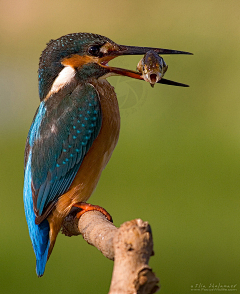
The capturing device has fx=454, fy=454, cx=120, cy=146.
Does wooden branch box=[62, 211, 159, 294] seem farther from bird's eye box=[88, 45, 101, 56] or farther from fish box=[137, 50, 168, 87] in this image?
bird's eye box=[88, 45, 101, 56]

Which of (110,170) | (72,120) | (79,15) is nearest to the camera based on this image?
(72,120)

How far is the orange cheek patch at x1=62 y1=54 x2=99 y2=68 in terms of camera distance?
1.89 meters

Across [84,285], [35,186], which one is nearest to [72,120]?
[35,186]

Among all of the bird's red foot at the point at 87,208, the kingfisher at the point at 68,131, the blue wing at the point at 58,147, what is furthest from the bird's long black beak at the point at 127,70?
Answer: the bird's red foot at the point at 87,208

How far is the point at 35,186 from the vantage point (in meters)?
1.92

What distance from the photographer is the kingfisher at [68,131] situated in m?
1.89

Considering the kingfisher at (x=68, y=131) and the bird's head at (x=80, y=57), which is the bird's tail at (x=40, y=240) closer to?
the kingfisher at (x=68, y=131)

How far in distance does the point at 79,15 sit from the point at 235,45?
77.7 inches

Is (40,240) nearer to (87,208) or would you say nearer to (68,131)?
(87,208)

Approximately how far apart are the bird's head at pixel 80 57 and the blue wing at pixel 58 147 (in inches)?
2.7

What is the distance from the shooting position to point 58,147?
1.92 m

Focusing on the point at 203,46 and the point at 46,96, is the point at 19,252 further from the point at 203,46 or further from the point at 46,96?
the point at 203,46

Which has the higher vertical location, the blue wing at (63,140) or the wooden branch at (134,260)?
the blue wing at (63,140)

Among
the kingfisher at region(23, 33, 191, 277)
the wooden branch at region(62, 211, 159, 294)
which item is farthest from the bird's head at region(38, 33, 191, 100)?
the wooden branch at region(62, 211, 159, 294)
